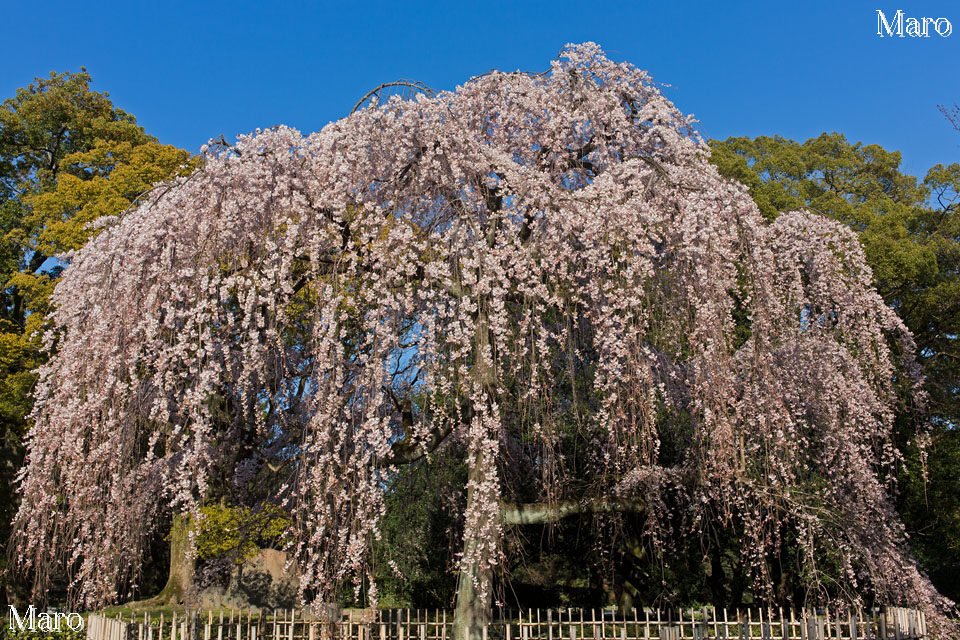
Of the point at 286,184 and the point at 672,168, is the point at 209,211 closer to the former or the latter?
the point at 286,184

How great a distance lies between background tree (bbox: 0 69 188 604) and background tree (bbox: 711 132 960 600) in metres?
13.1

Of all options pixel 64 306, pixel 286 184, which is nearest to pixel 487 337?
pixel 286 184

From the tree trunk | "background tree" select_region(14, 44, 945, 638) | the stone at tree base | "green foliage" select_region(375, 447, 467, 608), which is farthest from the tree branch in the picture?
the stone at tree base

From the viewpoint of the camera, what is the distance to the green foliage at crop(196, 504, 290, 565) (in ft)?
33.8

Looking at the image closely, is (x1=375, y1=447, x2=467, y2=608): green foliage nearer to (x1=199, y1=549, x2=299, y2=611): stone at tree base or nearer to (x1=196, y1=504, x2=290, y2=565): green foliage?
(x1=196, y1=504, x2=290, y2=565): green foliage

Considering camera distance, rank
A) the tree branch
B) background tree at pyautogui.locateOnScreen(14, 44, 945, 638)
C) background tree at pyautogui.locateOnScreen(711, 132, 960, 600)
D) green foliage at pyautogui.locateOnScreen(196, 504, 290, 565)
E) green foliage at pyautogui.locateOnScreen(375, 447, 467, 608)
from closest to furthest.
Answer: background tree at pyautogui.locateOnScreen(14, 44, 945, 638) < the tree branch < green foliage at pyautogui.locateOnScreen(196, 504, 290, 565) < green foliage at pyautogui.locateOnScreen(375, 447, 467, 608) < background tree at pyautogui.locateOnScreen(711, 132, 960, 600)

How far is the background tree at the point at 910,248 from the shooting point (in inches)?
520

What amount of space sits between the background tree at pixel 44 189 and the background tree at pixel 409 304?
6791mm

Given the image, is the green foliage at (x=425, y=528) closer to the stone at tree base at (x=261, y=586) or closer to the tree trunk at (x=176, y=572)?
the stone at tree base at (x=261, y=586)

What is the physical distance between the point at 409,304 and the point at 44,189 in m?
15.4

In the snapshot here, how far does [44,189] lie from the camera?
17.4 m

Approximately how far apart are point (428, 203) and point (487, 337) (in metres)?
1.59

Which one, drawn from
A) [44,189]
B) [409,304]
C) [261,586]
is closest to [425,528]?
[261,586]

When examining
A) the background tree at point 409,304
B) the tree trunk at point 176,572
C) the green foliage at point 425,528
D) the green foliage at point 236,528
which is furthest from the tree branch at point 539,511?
the tree trunk at point 176,572
